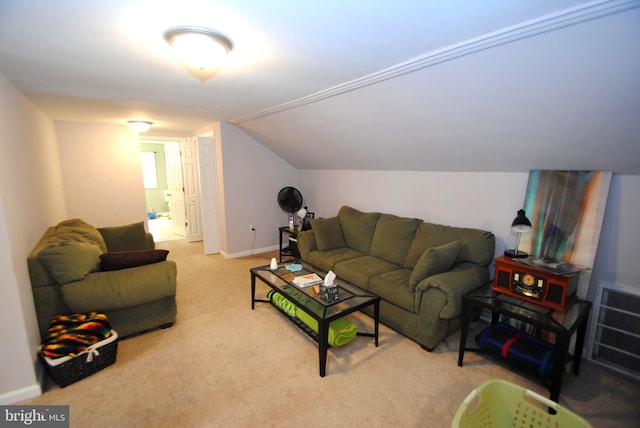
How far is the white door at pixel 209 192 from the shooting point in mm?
4473

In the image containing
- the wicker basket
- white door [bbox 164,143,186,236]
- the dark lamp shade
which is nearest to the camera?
the wicker basket

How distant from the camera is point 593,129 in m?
1.77

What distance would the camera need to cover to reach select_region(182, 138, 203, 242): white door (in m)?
5.22

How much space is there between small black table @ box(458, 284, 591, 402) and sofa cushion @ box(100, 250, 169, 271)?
263 cm

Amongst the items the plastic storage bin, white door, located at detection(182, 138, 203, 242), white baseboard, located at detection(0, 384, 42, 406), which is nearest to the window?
white door, located at detection(182, 138, 203, 242)

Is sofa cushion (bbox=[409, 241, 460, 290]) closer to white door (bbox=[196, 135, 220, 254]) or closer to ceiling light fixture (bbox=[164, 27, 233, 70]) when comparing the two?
ceiling light fixture (bbox=[164, 27, 233, 70])

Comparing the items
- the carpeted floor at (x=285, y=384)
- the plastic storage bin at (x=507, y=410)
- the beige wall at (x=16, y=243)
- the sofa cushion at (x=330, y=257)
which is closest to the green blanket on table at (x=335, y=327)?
the carpeted floor at (x=285, y=384)

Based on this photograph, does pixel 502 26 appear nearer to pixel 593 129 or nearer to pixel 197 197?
pixel 593 129

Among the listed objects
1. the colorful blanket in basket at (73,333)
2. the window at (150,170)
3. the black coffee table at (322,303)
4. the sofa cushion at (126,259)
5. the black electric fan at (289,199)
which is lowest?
the colorful blanket in basket at (73,333)

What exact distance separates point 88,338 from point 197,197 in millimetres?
3612

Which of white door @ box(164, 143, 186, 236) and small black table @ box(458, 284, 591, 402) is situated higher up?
white door @ box(164, 143, 186, 236)

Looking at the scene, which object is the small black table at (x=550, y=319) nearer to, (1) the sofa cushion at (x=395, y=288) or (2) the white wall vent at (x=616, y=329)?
(2) the white wall vent at (x=616, y=329)

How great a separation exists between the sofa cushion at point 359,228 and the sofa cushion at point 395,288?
736 mm

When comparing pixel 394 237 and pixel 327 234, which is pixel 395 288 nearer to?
pixel 394 237
